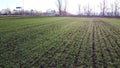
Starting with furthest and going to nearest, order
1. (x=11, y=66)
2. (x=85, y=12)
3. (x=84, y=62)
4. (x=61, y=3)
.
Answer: (x=85, y=12) → (x=61, y=3) → (x=84, y=62) → (x=11, y=66)

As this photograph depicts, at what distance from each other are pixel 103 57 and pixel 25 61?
3.14 metres

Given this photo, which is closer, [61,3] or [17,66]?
[17,66]

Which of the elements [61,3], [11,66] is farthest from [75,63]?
[61,3]

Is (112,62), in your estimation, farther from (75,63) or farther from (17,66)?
(17,66)

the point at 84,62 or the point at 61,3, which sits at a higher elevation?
the point at 61,3

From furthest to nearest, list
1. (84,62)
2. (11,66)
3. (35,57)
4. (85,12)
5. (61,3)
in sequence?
(85,12)
(61,3)
(35,57)
(84,62)
(11,66)

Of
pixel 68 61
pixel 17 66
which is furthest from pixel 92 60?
pixel 17 66

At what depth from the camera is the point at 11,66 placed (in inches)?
207

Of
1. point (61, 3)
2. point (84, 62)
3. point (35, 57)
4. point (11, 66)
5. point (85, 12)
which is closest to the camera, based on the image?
point (11, 66)

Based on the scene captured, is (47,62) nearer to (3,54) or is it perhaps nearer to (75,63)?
(75,63)

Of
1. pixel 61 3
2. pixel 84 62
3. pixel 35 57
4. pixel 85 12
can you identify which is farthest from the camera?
pixel 85 12

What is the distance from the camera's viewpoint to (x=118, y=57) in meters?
6.33

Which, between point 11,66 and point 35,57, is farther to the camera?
point 35,57

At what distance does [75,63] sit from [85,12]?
93392 mm
